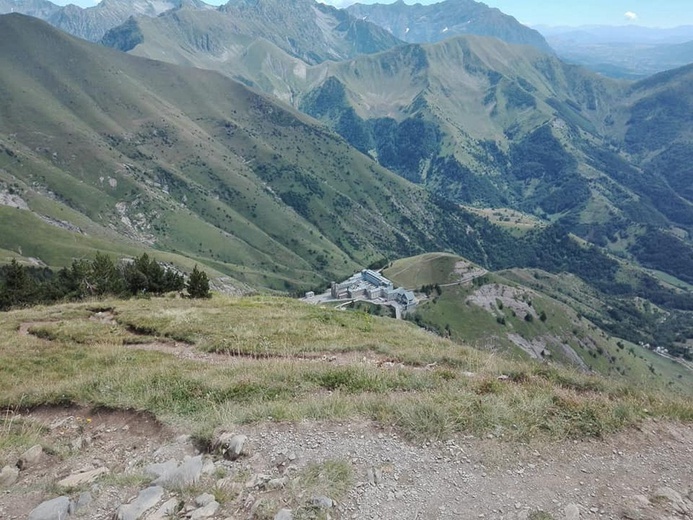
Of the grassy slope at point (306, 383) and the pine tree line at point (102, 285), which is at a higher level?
the grassy slope at point (306, 383)

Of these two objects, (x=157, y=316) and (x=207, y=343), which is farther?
(x=157, y=316)

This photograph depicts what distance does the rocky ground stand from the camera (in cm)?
905

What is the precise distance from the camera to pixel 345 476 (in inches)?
388

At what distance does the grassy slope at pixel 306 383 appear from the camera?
12180 mm

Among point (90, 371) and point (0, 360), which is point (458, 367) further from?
point (0, 360)

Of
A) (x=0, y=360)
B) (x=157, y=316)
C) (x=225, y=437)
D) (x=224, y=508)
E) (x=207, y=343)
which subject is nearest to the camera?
(x=224, y=508)

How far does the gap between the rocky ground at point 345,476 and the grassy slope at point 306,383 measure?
0.64 meters

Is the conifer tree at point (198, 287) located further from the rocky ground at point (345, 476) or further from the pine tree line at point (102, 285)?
the rocky ground at point (345, 476)

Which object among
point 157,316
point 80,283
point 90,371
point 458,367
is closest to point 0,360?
point 90,371

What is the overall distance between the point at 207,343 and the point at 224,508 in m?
13.1

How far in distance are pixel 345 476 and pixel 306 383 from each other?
5.22m

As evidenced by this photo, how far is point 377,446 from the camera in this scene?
11102mm

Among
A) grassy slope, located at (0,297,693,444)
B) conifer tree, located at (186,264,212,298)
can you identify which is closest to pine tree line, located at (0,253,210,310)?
conifer tree, located at (186,264,212,298)

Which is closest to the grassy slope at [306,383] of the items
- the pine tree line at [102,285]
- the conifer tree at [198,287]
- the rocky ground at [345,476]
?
the rocky ground at [345,476]
